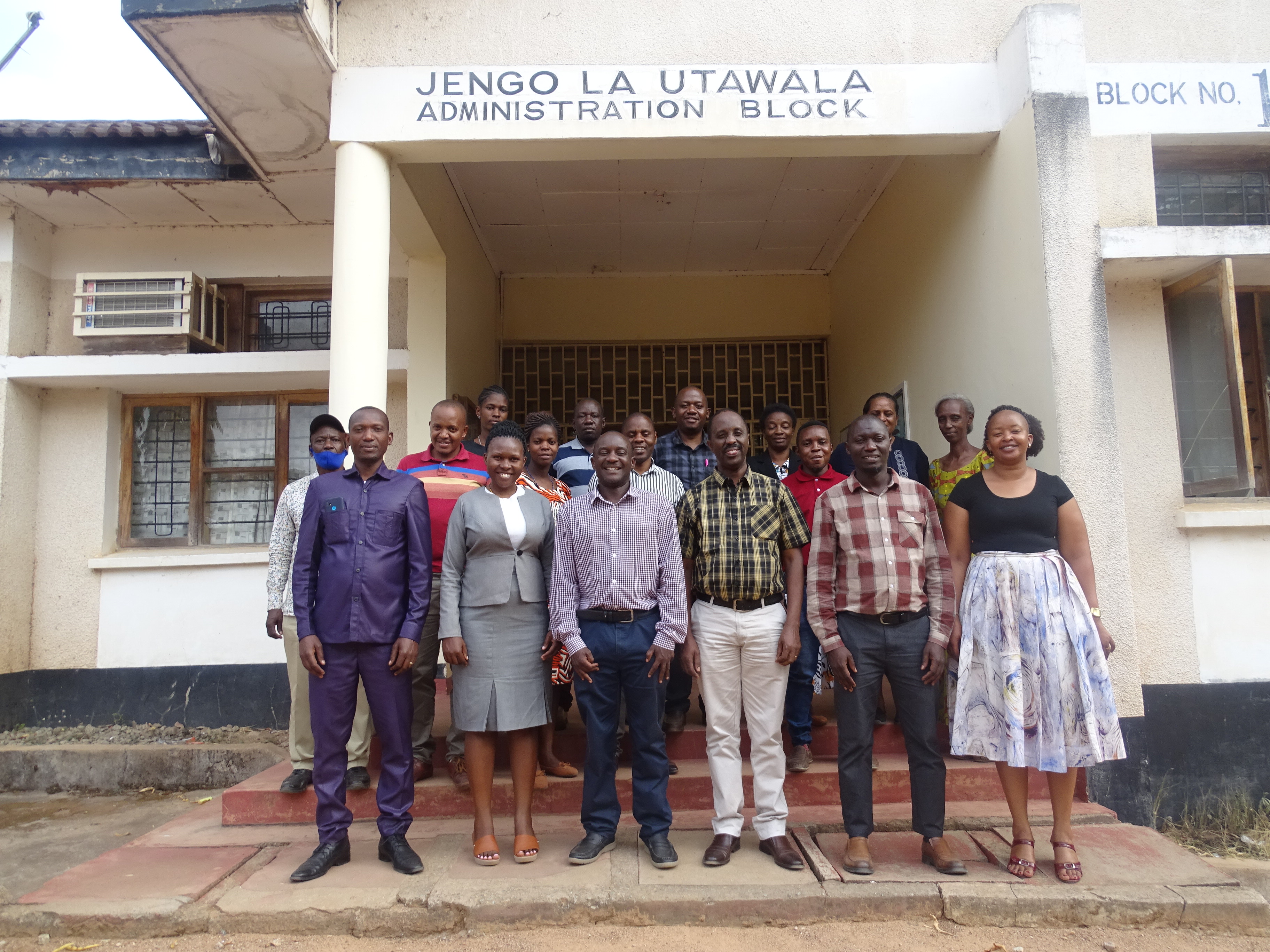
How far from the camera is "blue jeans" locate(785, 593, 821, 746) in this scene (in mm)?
3730

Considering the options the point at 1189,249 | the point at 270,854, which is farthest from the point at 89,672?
the point at 1189,249

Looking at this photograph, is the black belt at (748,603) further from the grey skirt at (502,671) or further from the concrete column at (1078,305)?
the concrete column at (1078,305)

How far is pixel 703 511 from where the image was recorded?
3.34 m

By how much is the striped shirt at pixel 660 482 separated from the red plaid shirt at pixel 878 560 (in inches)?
30.7

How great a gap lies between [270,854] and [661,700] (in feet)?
5.91

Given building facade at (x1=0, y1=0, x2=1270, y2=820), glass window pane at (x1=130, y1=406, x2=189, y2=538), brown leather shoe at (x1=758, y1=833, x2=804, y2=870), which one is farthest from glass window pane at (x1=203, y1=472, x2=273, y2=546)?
brown leather shoe at (x1=758, y1=833, x2=804, y2=870)

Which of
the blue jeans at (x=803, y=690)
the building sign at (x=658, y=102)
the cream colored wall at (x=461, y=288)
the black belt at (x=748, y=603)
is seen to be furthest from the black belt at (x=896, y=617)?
the cream colored wall at (x=461, y=288)

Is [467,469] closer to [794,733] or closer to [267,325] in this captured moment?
[794,733]

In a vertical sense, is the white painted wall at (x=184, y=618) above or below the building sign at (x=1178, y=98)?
below

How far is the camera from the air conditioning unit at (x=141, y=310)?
597 cm

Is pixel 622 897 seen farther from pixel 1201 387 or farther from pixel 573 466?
pixel 1201 387

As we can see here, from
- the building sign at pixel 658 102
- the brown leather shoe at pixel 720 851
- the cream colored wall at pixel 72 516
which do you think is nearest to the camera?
the brown leather shoe at pixel 720 851

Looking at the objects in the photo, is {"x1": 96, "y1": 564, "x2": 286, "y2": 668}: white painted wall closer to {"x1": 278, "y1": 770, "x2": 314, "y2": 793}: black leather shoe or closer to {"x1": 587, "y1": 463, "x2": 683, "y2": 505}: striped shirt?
{"x1": 278, "y1": 770, "x2": 314, "y2": 793}: black leather shoe

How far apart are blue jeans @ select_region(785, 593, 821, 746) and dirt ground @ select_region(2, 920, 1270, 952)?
3.25 ft
